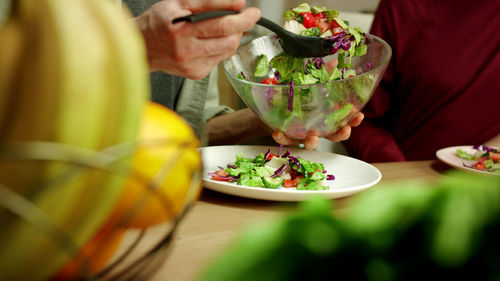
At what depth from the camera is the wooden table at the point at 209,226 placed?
0.47 m

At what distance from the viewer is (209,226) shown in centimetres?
61

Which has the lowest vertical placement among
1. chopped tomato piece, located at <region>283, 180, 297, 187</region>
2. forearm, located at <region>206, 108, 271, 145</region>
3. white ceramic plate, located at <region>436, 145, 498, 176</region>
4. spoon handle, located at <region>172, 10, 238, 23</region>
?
forearm, located at <region>206, 108, 271, 145</region>

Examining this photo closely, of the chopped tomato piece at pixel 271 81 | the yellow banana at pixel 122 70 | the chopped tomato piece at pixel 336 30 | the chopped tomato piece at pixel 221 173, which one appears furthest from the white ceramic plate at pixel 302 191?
the yellow banana at pixel 122 70

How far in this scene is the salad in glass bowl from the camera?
0.89 metres

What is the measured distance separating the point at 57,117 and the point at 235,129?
113 cm

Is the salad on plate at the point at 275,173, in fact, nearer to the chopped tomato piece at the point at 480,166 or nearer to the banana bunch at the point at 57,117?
the chopped tomato piece at the point at 480,166

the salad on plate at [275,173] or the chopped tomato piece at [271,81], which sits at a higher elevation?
the chopped tomato piece at [271,81]

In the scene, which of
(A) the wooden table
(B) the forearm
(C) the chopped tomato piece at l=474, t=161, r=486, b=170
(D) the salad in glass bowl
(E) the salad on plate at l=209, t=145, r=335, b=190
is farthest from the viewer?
(B) the forearm

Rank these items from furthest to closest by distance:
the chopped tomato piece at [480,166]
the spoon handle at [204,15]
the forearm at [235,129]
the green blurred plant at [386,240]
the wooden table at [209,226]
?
the forearm at [235,129]
the chopped tomato piece at [480,166]
the spoon handle at [204,15]
the wooden table at [209,226]
the green blurred plant at [386,240]

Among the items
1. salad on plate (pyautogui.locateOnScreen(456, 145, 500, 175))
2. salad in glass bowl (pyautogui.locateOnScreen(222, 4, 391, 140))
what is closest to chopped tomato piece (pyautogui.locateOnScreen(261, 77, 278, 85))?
salad in glass bowl (pyautogui.locateOnScreen(222, 4, 391, 140))

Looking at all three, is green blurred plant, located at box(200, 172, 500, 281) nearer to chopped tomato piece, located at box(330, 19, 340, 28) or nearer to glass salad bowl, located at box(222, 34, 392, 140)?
glass salad bowl, located at box(222, 34, 392, 140)

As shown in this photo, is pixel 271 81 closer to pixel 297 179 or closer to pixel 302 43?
pixel 302 43

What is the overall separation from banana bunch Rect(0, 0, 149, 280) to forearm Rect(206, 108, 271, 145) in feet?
3.51

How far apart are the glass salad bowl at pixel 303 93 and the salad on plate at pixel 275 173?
9 cm
